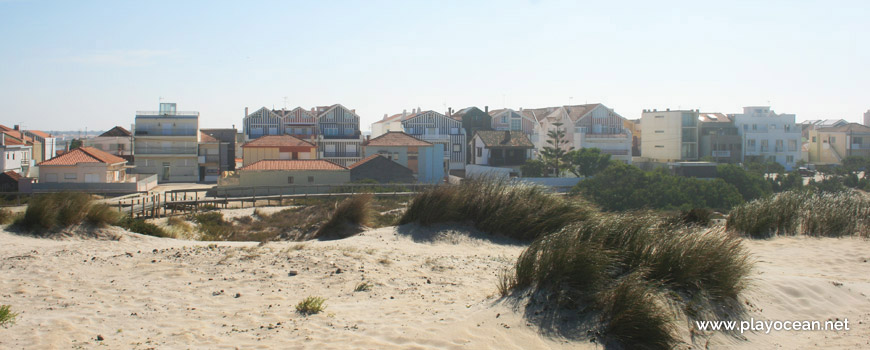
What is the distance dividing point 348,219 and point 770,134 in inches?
2717

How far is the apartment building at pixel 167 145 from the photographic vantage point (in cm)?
5981

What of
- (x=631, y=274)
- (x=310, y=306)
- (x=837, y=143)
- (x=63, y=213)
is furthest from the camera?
(x=837, y=143)

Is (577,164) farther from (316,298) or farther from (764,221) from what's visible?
(316,298)

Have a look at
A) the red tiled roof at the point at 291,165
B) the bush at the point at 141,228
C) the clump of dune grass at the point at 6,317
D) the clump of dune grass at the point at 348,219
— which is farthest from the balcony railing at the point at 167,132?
the clump of dune grass at the point at 6,317

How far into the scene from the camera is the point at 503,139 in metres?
61.3

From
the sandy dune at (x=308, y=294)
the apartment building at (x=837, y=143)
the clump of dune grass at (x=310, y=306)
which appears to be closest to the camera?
the sandy dune at (x=308, y=294)

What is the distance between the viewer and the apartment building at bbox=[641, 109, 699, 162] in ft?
227

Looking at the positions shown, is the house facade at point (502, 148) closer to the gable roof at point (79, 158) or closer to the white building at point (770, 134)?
the white building at point (770, 134)

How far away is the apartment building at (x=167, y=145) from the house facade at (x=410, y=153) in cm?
1735

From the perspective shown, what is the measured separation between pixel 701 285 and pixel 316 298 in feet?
15.8

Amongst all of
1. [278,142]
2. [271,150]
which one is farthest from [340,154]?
[271,150]

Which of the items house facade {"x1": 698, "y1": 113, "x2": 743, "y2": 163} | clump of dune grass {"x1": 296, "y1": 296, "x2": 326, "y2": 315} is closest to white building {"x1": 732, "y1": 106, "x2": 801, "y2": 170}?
house facade {"x1": 698, "y1": 113, "x2": 743, "y2": 163}

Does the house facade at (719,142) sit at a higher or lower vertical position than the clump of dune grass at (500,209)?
higher

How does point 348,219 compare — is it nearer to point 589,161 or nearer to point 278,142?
point 589,161
